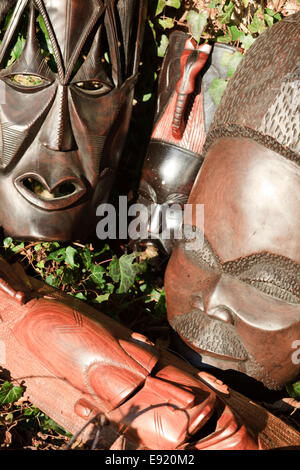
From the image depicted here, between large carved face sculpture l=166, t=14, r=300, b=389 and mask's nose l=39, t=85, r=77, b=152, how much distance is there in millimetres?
518

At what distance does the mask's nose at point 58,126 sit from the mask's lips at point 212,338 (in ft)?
2.57

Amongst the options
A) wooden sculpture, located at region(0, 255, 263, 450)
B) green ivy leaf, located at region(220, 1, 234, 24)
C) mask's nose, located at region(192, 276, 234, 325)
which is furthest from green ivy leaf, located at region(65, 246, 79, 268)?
green ivy leaf, located at region(220, 1, 234, 24)

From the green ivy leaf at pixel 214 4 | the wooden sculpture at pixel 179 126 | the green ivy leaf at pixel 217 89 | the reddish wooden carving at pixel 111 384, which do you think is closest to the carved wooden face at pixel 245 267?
the reddish wooden carving at pixel 111 384

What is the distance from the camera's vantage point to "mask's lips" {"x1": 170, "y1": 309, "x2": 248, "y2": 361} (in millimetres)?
1661

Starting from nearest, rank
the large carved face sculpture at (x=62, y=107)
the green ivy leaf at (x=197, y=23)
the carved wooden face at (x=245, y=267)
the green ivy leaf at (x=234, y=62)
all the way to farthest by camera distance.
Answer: the carved wooden face at (x=245, y=267) < the large carved face sculpture at (x=62, y=107) < the green ivy leaf at (x=234, y=62) < the green ivy leaf at (x=197, y=23)

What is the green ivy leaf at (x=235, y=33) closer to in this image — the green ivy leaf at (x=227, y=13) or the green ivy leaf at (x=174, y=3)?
the green ivy leaf at (x=227, y=13)

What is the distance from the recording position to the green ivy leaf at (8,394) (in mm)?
1609

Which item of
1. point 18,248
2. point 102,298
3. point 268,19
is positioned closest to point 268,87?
point 268,19

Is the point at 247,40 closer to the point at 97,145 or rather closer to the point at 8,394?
the point at 97,145

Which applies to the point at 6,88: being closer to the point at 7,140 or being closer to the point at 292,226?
the point at 7,140

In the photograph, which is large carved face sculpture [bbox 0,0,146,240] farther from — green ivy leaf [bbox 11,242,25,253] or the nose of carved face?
the nose of carved face

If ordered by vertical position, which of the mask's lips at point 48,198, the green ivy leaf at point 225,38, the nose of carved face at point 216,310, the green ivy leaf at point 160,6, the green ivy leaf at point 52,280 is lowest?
the green ivy leaf at point 52,280

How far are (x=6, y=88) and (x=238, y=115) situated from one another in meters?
0.84

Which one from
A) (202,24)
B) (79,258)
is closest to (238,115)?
(202,24)
